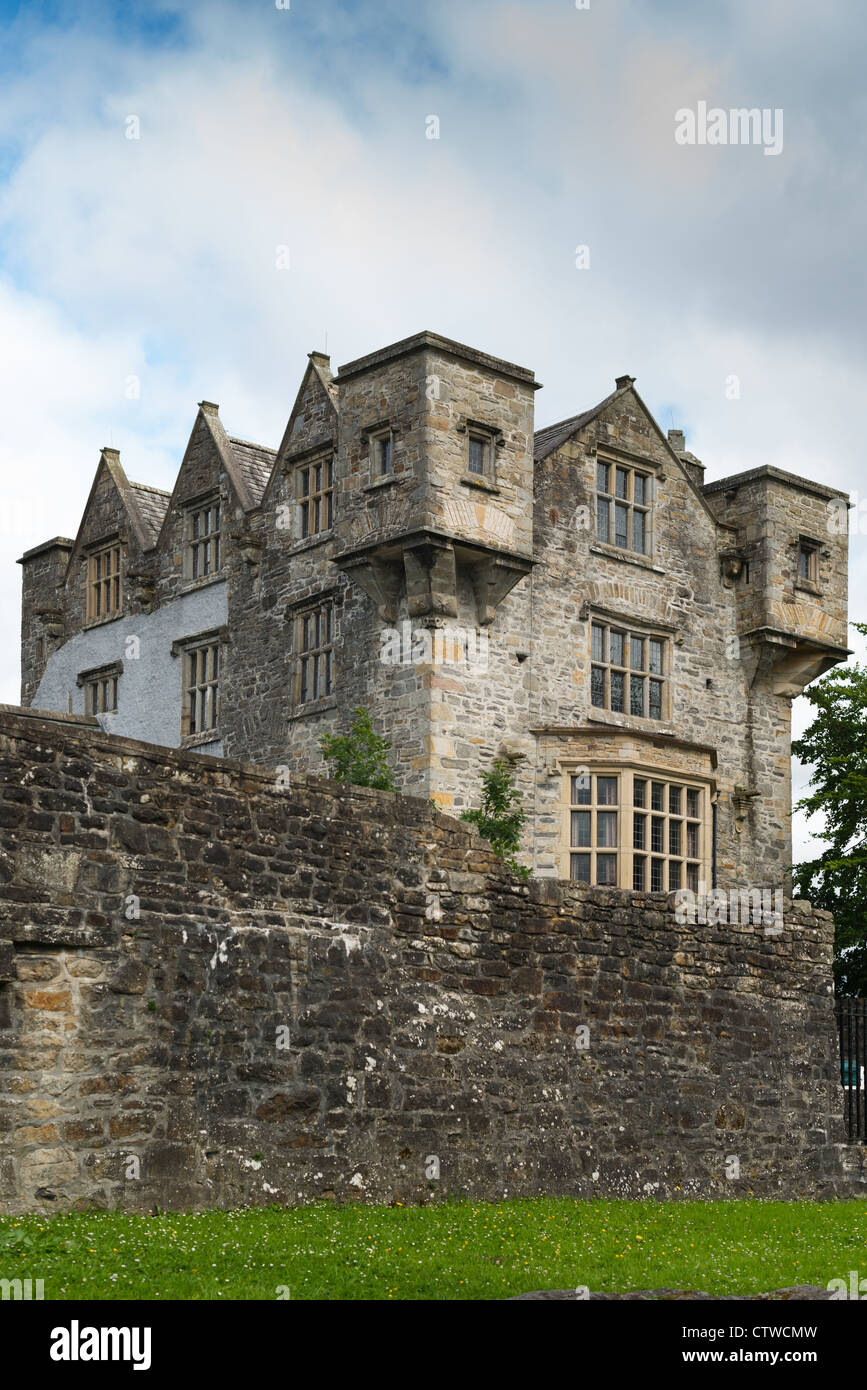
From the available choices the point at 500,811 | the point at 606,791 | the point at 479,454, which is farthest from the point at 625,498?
the point at 500,811

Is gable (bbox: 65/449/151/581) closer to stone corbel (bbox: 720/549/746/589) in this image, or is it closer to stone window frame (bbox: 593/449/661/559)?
stone window frame (bbox: 593/449/661/559)

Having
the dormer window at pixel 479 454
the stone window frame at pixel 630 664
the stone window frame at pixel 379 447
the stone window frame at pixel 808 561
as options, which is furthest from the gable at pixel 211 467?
the stone window frame at pixel 808 561

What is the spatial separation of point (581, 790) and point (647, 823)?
1.29m

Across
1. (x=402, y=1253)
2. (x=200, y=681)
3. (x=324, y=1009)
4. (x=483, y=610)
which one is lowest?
(x=402, y=1253)

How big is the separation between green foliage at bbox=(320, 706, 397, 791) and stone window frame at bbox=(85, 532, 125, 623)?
32.4 feet

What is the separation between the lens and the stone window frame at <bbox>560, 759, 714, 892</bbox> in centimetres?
2792

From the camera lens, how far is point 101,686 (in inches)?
1364

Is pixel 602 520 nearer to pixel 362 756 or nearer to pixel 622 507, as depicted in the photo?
pixel 622 507

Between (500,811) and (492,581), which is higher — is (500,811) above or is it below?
below

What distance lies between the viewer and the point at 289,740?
29.5 metres

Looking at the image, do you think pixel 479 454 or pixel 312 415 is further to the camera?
pixel 312 415

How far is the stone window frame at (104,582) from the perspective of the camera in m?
34.7

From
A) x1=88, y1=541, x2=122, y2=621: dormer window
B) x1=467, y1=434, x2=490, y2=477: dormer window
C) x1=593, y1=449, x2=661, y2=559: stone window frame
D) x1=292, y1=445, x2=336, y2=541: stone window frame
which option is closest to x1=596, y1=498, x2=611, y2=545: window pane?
x1=593, y1=449, x2=661, y2=559: stone window frame

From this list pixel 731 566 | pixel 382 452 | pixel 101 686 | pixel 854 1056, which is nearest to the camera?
pixel 854 1056
